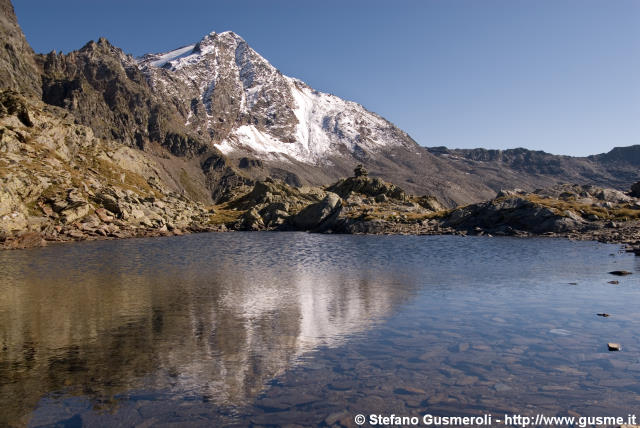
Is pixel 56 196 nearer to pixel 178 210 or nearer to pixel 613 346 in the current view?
pixel 178 210

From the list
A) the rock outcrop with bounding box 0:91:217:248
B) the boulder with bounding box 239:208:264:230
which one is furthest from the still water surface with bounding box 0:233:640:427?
the boulder with bounding box 239:208:264:230

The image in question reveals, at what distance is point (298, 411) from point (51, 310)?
73.8ft

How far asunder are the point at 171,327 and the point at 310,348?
343 inches

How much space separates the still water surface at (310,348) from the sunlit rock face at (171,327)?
0.11 metres

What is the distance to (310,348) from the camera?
65.7 ft

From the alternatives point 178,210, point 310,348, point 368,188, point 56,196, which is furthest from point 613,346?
point 368,188

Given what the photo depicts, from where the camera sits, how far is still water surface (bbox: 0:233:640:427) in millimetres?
14125

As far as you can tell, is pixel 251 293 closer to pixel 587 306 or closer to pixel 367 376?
pixel 367 376

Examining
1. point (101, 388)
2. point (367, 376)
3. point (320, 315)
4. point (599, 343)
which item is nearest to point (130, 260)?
point (320, 315)

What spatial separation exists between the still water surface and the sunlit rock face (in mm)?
110

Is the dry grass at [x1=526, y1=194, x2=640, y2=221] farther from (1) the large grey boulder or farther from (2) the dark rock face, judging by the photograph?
(2) the dark rock face

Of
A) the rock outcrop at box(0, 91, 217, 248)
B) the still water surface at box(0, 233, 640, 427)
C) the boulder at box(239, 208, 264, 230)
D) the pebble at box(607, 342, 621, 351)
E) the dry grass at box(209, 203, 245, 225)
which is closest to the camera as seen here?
the still water surface at box(0, 233, 640, 427)

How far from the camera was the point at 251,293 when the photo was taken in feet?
115

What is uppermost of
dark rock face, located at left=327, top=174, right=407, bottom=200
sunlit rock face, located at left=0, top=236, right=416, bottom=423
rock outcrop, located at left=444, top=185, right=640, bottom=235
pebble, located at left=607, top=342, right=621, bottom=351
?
dark rock face, located at left=327, top=174, right=407, bottom=200
